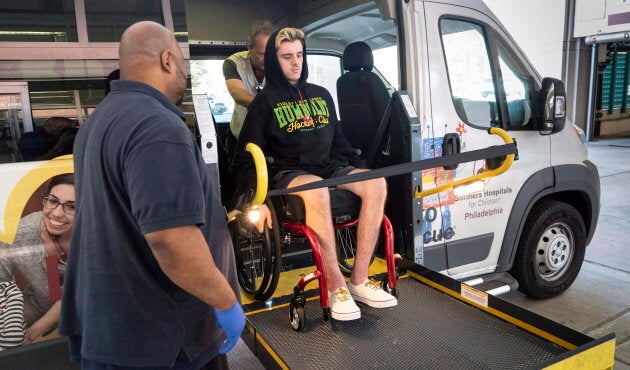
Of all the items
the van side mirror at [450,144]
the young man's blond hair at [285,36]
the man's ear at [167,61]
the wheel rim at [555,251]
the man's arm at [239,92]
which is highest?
the young man's blond hair at [285,36]

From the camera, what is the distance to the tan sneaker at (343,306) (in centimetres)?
232

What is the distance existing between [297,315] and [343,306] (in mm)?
218

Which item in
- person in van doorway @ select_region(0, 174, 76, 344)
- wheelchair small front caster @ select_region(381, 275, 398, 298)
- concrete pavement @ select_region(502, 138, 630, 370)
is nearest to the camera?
person in van doorway @ select_region(0, 174, 76, 344)

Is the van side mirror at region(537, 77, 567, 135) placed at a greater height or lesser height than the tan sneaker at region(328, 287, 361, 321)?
greater

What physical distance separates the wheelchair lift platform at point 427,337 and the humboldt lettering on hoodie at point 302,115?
90 cm

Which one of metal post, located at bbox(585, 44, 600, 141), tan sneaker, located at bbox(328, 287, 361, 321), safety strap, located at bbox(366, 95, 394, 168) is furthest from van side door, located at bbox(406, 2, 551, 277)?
metal post, located at bbox(585, 44, 600, 141)

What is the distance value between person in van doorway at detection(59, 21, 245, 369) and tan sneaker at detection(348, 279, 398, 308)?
1154 mm

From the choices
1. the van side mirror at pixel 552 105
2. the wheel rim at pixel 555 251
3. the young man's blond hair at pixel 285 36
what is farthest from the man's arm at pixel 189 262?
the wheel rim at pixel 555 251

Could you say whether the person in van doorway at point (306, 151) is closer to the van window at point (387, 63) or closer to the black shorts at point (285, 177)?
the black shorts at point (285, 177)

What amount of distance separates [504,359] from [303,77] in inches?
69.2

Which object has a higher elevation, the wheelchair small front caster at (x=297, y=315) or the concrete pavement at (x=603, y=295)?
the wheelchair small front caster at (x=297, y=315)

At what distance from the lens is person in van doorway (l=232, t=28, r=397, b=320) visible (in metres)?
2.46

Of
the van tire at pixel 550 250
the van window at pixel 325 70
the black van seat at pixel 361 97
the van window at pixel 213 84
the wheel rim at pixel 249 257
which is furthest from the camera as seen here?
the van window at pixel 325 70

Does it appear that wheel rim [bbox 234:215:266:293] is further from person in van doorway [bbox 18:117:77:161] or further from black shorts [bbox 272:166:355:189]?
person in van doorway [bbox 18:117:77:161]
